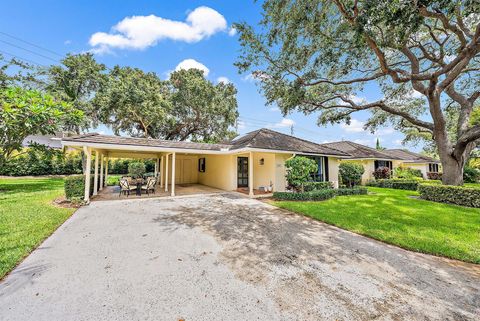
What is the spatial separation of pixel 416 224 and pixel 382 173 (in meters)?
14.8

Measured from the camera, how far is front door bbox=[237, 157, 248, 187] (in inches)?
574

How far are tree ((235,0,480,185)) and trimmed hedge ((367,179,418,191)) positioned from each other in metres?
5.45

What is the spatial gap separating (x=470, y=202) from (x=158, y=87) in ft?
81.1

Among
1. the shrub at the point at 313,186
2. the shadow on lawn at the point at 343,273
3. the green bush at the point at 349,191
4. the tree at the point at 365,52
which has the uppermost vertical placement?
the tree at the point at 365,52

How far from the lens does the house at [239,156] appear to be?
10945 mm

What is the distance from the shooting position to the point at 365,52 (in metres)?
10.4

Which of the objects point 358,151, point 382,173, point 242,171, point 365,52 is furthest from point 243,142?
point 382,173

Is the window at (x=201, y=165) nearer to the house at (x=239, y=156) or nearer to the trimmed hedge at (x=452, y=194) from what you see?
the house at (x=239, y=156)

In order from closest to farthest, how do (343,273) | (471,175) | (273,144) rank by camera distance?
(343,273) < (273,144) < (471,175)

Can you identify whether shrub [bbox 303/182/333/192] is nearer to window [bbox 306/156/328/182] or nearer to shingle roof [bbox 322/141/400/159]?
window [bbox 306/156/328/182]

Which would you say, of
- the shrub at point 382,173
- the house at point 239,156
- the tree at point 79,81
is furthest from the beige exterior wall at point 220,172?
the shrub at point 382,173

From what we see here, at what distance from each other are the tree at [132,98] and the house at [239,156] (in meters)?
5.75

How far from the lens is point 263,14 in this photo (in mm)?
8812

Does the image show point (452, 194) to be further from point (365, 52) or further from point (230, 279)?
point (230, 279)
